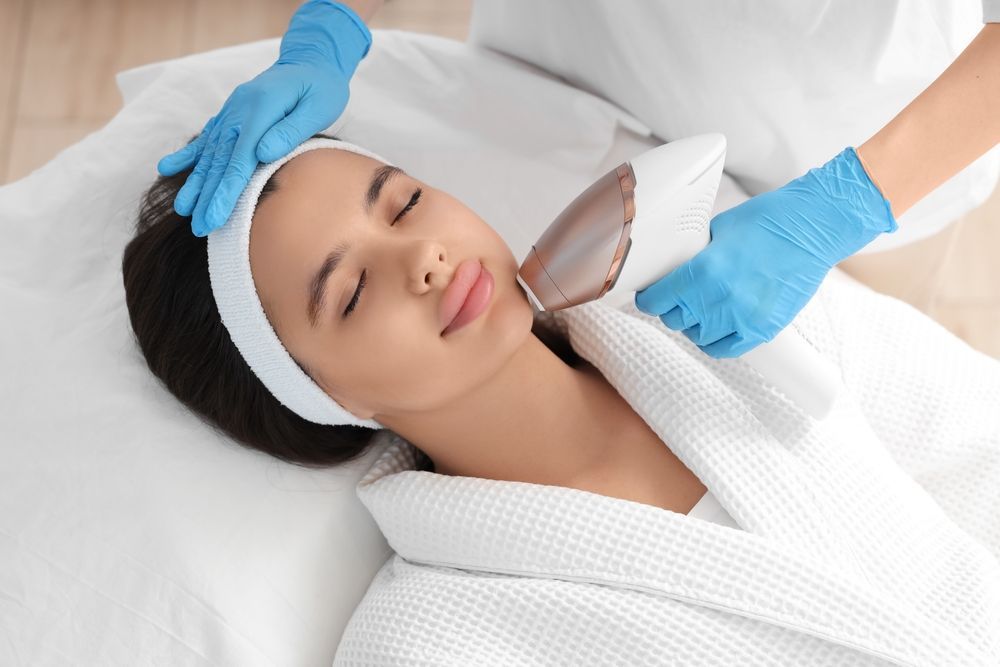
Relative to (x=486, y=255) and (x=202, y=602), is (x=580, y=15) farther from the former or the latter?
(x=202, y=602)

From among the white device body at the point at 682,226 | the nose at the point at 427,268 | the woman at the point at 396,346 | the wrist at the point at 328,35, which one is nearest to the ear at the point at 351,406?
the woman at the point at 396,346

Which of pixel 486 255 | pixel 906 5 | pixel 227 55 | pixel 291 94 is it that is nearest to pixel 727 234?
pixel 486 255

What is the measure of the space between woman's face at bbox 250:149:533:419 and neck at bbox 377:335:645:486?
3.0 inches

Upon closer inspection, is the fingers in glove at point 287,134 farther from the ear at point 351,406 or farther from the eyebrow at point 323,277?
the ear at point 351,406

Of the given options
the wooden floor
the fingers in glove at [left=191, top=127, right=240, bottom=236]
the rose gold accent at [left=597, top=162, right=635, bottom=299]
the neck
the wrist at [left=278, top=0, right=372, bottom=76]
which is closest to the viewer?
the rose gold accent at [left=597, top=162, right=635, bottom=299]

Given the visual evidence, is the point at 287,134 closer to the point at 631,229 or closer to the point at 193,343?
the point at 193,343

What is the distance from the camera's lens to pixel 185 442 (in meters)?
1.43

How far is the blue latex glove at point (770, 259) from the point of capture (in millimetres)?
1233

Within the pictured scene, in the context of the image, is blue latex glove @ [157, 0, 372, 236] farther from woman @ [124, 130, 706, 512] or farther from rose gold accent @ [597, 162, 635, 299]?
rose gold accent @ [597, 162, 635, 299]

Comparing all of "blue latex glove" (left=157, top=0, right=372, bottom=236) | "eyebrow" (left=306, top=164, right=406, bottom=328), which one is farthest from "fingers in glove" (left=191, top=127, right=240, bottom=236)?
"eyebrow" (left=306, top=164, right=406, bottom=328)

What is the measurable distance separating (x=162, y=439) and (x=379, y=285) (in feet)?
1.42

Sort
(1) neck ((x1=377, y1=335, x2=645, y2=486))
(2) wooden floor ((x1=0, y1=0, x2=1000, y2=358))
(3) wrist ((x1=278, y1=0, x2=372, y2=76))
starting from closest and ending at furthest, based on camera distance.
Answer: (1) neck ((x1=377, y1=335, x2=645, y2=486))
(3) wrist ((x1=278, y1=0, x2=372, y2=76))
(2) wooden floor ((x1=0, y1=0, x2=1000, y2=358))

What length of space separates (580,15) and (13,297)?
0.96 meters

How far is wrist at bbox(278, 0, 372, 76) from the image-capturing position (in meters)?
1.56
